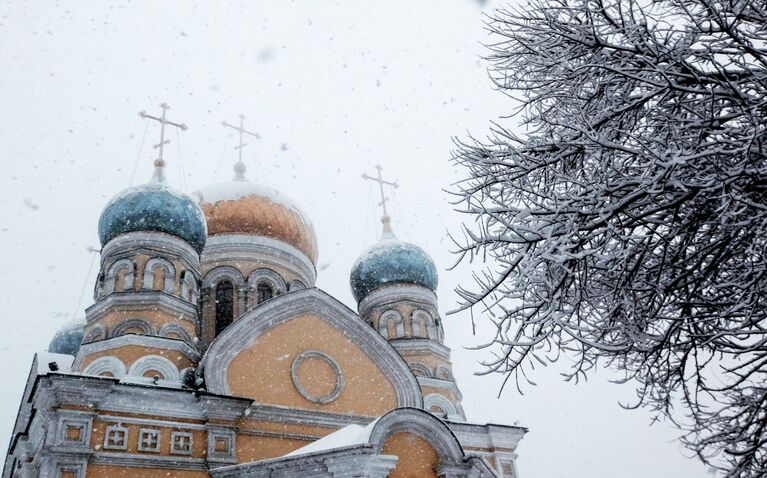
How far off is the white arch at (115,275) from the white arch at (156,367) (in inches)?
53.9

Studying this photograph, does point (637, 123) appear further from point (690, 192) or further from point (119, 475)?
point (119, 475)

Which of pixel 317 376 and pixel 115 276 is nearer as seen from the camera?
pixel 317 376

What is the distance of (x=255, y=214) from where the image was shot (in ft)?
45.4

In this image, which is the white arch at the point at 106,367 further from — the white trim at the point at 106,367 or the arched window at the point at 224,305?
the arched window at the point at 224,305

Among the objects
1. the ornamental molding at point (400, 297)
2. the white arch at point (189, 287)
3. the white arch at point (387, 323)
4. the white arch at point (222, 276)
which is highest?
the white arch at point (222, 276)

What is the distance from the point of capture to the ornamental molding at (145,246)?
10445 millimetres

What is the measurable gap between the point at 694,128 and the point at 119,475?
7.50 m

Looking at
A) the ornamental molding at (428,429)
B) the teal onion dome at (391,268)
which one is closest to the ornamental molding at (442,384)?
the teal onion dome at (391,268)

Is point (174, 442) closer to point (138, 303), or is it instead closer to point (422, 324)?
point (138, 303)

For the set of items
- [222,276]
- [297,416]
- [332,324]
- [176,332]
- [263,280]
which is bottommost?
[297,416]

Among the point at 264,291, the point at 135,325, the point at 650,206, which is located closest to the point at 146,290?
the point at 135,325

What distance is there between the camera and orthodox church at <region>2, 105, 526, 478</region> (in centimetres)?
798

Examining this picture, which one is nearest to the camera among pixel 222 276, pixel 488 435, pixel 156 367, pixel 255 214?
pixel 156 367

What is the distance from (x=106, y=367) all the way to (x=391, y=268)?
5.98 m
